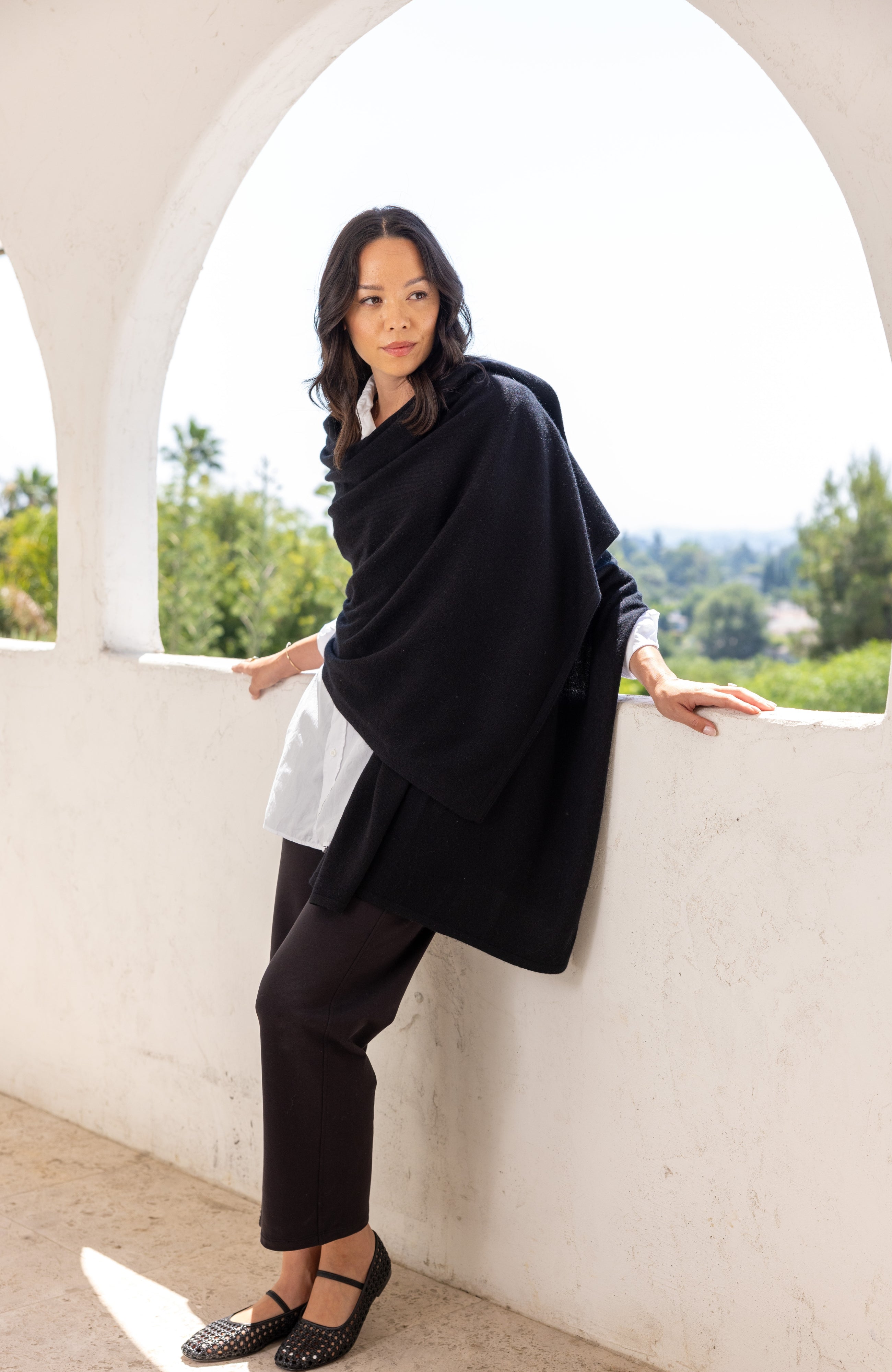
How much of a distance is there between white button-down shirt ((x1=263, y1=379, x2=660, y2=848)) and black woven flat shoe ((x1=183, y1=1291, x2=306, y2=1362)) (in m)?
0.77

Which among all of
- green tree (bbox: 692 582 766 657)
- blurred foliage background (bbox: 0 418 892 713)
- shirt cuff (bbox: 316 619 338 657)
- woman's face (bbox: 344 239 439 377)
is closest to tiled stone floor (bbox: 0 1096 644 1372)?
shirt cuff (bbox: 316 619 338 657)

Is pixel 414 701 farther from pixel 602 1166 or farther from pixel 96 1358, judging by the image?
pixel 96 1358

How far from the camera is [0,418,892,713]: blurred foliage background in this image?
13828 mm

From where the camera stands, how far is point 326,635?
2.17 metres

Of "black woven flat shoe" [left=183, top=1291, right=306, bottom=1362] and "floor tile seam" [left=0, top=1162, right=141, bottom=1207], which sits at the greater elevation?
"black woven flat shoe" [left=183, top=1291, right=306, bottom=1362]

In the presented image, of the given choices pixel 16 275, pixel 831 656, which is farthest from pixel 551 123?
pixel 16 275

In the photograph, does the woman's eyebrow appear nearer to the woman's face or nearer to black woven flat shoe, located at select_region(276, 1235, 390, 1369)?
the woman's face

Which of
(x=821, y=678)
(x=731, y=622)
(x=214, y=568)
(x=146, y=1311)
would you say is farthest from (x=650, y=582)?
(x=146, y=1311)

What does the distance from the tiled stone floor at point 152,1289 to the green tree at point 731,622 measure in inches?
1097

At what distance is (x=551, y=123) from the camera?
111 feet

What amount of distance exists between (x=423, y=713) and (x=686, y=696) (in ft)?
1.30

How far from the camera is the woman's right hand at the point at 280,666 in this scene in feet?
7.63

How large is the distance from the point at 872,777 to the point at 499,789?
0.54 m

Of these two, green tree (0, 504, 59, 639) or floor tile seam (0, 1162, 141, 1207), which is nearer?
floor tile seam (0, 1162, 141, 1207)
